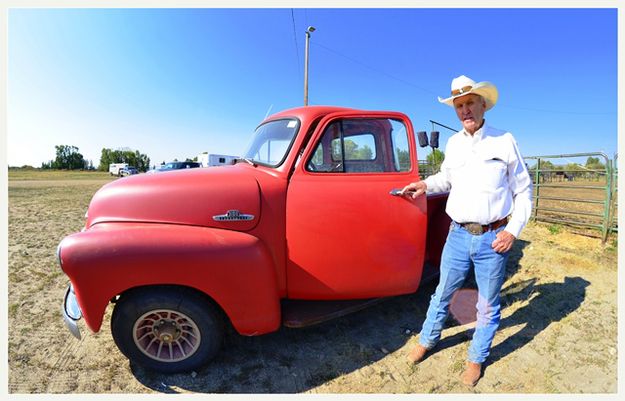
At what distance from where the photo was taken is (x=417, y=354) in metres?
2.57

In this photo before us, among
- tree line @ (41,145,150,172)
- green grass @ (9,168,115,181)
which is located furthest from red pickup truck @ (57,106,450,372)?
tree line @ (41,145,150,172)

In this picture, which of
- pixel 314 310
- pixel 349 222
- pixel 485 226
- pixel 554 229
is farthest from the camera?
pixel 554 229

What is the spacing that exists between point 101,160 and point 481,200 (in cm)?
10695

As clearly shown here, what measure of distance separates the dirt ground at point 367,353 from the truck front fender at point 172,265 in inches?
20.0

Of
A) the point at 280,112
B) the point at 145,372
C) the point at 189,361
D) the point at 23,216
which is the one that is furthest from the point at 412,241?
the point at 23,216

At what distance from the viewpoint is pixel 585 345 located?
2.75m

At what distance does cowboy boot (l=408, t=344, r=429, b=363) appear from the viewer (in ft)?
8.37

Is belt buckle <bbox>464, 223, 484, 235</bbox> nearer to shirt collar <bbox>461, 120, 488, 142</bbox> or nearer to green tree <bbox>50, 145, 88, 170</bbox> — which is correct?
shirt collar <bbox>461, 120, 488, 142</bbox>

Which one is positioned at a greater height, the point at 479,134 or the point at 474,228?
the point at 479,134

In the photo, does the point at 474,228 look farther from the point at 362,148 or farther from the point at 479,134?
the point at 362,148

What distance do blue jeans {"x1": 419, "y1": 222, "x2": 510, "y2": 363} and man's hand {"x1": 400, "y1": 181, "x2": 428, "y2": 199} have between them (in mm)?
358

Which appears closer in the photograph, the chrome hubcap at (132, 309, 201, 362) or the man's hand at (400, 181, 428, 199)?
the chrome hubcap at (132, 309, 201, 362)

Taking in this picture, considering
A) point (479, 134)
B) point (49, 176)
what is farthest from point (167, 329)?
point (49, 176)

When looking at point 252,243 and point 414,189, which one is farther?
point 414,189
